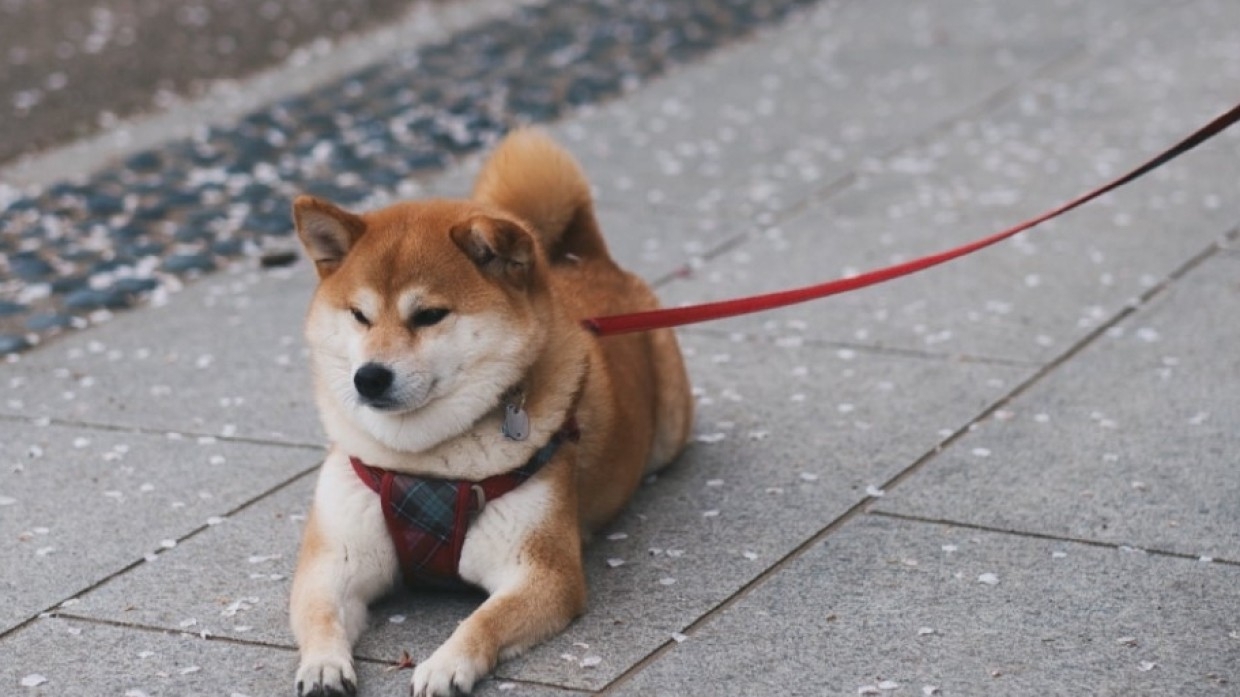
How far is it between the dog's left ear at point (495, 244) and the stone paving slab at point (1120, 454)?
139cm

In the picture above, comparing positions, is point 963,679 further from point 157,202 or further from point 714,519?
point 157,202

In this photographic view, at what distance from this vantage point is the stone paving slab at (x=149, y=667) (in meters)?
3.89

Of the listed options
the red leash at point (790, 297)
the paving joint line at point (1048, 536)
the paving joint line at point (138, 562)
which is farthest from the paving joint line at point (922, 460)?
the paving joint line at point (138, 562)

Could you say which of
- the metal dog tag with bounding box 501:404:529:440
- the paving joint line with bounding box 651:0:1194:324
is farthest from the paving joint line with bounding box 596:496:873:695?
the paving joint line with bounding box 651:0:1194:324

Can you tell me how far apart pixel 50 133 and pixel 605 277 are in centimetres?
555

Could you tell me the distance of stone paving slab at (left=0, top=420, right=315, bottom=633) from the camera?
4609mm

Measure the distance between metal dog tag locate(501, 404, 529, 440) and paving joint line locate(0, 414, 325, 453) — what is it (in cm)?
146

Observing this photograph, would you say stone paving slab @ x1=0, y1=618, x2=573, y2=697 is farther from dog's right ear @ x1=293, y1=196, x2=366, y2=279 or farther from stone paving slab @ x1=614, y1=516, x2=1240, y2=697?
dog's right ear @ x1=293, y1=196, x2=366, y2=279

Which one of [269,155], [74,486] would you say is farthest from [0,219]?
[74,486]

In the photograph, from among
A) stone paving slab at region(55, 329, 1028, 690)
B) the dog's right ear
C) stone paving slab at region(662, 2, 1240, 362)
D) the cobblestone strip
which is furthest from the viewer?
the cobblestone strip

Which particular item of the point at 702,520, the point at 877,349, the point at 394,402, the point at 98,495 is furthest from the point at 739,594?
the point at 877,349

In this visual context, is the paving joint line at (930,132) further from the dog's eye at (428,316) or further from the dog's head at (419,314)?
the dog's eye at (428,316)

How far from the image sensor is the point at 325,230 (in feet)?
13.5

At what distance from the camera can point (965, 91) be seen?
10.4 meters
